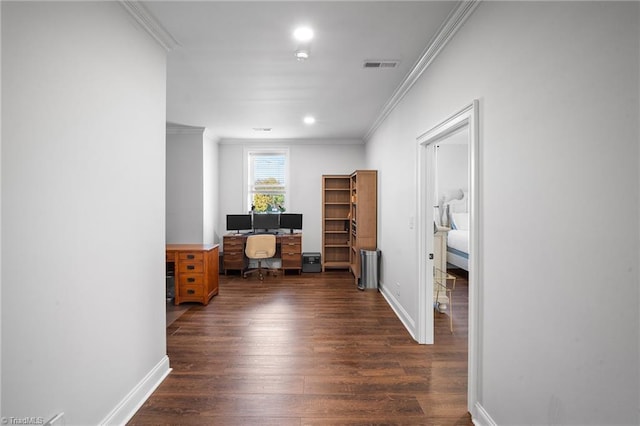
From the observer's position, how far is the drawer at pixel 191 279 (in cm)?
423

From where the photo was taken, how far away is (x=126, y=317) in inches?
77.3

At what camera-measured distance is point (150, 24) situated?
7.04ft

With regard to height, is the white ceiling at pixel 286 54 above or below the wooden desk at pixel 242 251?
above

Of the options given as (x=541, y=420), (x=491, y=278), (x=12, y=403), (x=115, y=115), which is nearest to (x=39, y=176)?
(x=115, y=115)

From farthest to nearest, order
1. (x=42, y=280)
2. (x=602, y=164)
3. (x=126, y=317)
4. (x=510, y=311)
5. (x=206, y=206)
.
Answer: (x=206, y=206), (x=126, y=317), (x=510, y=311), (x=42, y=280), (x=602, y=164)

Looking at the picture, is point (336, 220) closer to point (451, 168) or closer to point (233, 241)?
point (233, 241)

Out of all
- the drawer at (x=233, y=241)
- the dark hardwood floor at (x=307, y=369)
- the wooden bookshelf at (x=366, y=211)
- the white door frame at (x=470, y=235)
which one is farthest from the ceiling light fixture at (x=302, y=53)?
the drawer at (x=233, y=241)

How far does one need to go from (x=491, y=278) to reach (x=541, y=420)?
692 millimetres

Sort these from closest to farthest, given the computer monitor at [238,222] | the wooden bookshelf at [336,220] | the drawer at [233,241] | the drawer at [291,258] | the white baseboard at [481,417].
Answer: the white baseboard at [481,417], the drawer at [233,241], the drawer at [291,258], the computer monitor at [238,222], the wooden bookshelf at [336,220]

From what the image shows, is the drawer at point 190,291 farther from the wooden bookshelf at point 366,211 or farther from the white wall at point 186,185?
the wooden bookshelf at point 366,211

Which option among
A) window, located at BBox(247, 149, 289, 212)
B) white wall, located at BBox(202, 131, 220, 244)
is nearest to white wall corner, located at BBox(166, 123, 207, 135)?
white wall, located at BBox(202, 131, 220, 244)

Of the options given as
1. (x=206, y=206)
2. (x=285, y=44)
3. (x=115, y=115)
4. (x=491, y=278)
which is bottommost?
(x=491, y=278)

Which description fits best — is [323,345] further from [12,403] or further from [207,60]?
[207,60]

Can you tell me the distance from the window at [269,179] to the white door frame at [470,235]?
4010 millimetres
